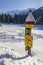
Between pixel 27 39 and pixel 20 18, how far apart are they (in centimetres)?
7779

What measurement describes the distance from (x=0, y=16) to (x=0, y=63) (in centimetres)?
8033

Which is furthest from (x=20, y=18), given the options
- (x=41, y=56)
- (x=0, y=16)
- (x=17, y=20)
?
(x=41, y=56)

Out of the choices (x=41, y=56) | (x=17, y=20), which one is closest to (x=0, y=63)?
(x=41, y=56)

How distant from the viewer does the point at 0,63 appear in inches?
230

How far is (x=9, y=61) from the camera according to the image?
20.0ft

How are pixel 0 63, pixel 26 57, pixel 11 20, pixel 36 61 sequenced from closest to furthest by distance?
pixel 0 63 < pixel 36 61 < pixel 26 57 < pixel 11 20

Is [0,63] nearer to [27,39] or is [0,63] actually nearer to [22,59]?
[22,59]

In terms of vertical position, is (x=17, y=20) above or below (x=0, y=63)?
below

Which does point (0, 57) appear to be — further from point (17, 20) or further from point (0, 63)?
point (17, 20)

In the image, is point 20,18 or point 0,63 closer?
point 0,63

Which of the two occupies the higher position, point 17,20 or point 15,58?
point 15,58

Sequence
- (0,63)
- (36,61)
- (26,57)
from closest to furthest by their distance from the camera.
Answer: (0,63)
(36,61)
(26,57)

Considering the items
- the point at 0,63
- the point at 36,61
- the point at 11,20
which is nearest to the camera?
the point at 0,63

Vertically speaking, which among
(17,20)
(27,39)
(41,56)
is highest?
(27,39)
